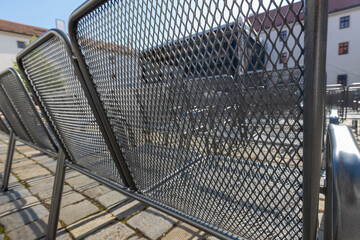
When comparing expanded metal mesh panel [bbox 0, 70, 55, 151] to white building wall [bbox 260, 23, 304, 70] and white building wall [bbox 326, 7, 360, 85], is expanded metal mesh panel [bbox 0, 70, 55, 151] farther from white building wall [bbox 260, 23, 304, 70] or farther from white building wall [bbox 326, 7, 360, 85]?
white building wall [bbox 326, 7, 360, 85]

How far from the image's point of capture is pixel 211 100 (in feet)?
2.33

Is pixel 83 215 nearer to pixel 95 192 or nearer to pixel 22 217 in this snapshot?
pixel 95 192

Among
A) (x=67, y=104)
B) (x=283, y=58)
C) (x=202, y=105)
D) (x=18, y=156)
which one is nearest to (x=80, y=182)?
(x=67, y=104)

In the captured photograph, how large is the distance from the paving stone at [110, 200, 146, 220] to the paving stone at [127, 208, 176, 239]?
0.30 feet

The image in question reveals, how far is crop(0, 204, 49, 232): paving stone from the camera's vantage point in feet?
7.29

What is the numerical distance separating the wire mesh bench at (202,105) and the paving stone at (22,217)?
1.64 metres

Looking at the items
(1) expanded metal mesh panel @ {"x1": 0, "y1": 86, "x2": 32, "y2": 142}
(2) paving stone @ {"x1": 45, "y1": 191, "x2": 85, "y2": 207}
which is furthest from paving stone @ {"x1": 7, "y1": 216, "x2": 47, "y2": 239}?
(1) expanded metal mesh panel @ {"x1": 0, "y1": 86, "x2": 32, "y2": 142}

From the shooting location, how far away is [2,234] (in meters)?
2.10

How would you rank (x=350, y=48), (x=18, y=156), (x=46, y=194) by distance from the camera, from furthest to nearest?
(x=350, y=48) → (x=18, y=156) → (x=46, y=194)

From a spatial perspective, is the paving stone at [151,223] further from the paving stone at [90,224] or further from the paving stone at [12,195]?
the paving stone at [12,195]

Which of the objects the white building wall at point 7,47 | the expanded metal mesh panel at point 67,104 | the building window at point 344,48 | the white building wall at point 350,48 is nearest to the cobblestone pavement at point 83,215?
the expanded metal mesh panel at point 67,104

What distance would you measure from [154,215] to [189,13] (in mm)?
2179

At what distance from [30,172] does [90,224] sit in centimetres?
222

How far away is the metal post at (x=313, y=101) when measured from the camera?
44 cm
